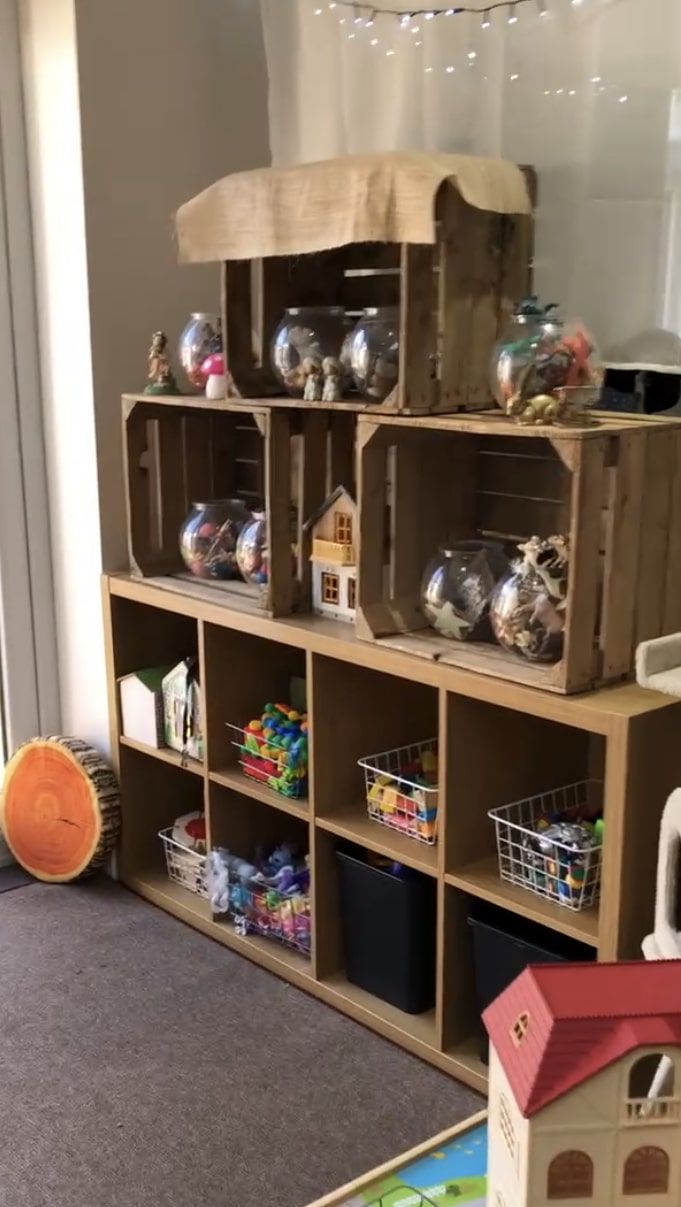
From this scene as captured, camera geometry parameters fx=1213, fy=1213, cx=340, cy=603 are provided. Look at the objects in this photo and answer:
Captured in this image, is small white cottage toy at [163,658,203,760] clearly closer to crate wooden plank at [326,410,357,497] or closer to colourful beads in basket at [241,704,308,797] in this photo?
colourful beads in basket at [241,704,308,797]

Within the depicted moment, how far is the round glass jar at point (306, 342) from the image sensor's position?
2137 mm

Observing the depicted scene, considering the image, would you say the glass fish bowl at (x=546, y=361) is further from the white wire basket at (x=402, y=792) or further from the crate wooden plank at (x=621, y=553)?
the white wire basket at (x=402, y=792)

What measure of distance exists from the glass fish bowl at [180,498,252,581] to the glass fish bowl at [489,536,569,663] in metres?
0.74

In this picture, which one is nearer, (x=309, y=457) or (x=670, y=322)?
(x=670, y=322)

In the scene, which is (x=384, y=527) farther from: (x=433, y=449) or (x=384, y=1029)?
(x=384, y=1029)

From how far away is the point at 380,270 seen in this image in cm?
220

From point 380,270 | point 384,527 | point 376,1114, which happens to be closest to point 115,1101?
point 376,1114

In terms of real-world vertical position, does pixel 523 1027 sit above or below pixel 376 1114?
above

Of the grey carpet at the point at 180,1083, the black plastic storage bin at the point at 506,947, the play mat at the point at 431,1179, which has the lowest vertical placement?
the grey carpet at the point at 180,1083

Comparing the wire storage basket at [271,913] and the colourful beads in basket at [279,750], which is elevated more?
the colourful beads in basket at [279,750]

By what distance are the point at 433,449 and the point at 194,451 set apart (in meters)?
0.71

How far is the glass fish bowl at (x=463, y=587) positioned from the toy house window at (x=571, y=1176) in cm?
102

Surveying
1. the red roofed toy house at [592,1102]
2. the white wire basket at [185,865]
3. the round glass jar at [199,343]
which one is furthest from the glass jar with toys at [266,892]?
the red roofed toy house at [592,1102]

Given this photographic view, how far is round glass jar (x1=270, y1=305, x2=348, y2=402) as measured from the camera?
214 cm
